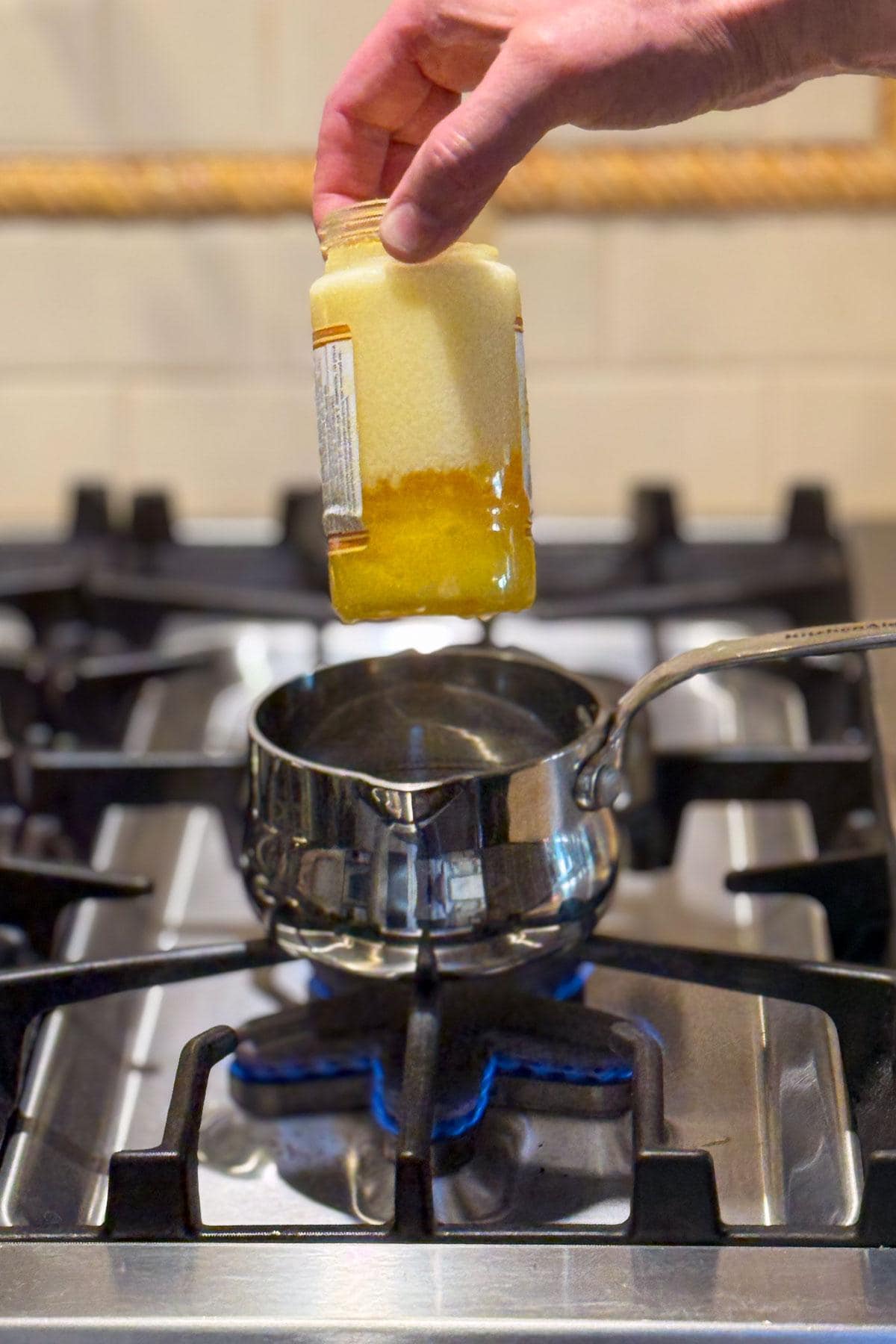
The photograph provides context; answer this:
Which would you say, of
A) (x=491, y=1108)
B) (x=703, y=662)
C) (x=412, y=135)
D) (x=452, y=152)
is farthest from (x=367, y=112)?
(x=491, y=1108)

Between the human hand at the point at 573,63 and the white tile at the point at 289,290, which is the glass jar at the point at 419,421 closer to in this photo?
the human hand at the point at 573,63

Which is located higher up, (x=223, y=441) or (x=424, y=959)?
(x=223, y=441)

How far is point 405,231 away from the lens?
0.43 metres

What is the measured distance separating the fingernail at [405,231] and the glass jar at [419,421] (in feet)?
0.05

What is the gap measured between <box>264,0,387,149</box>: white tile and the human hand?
43 cm

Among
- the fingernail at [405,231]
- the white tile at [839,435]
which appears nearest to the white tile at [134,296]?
the white tile at [839,435]

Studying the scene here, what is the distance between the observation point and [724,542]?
0.90 metres

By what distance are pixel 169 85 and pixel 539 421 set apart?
0.33 metres

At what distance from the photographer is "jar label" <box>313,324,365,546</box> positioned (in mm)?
460

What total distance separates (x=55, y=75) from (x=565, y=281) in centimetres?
36

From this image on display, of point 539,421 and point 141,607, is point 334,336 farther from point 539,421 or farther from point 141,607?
point 539,421

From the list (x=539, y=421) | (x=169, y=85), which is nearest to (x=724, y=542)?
(x=539, y=421)

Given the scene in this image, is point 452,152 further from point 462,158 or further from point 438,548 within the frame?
point 438,548

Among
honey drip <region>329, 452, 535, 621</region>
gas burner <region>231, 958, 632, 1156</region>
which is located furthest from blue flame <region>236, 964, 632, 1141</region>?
honey drip <region>329, 452, 535, 621</region>
